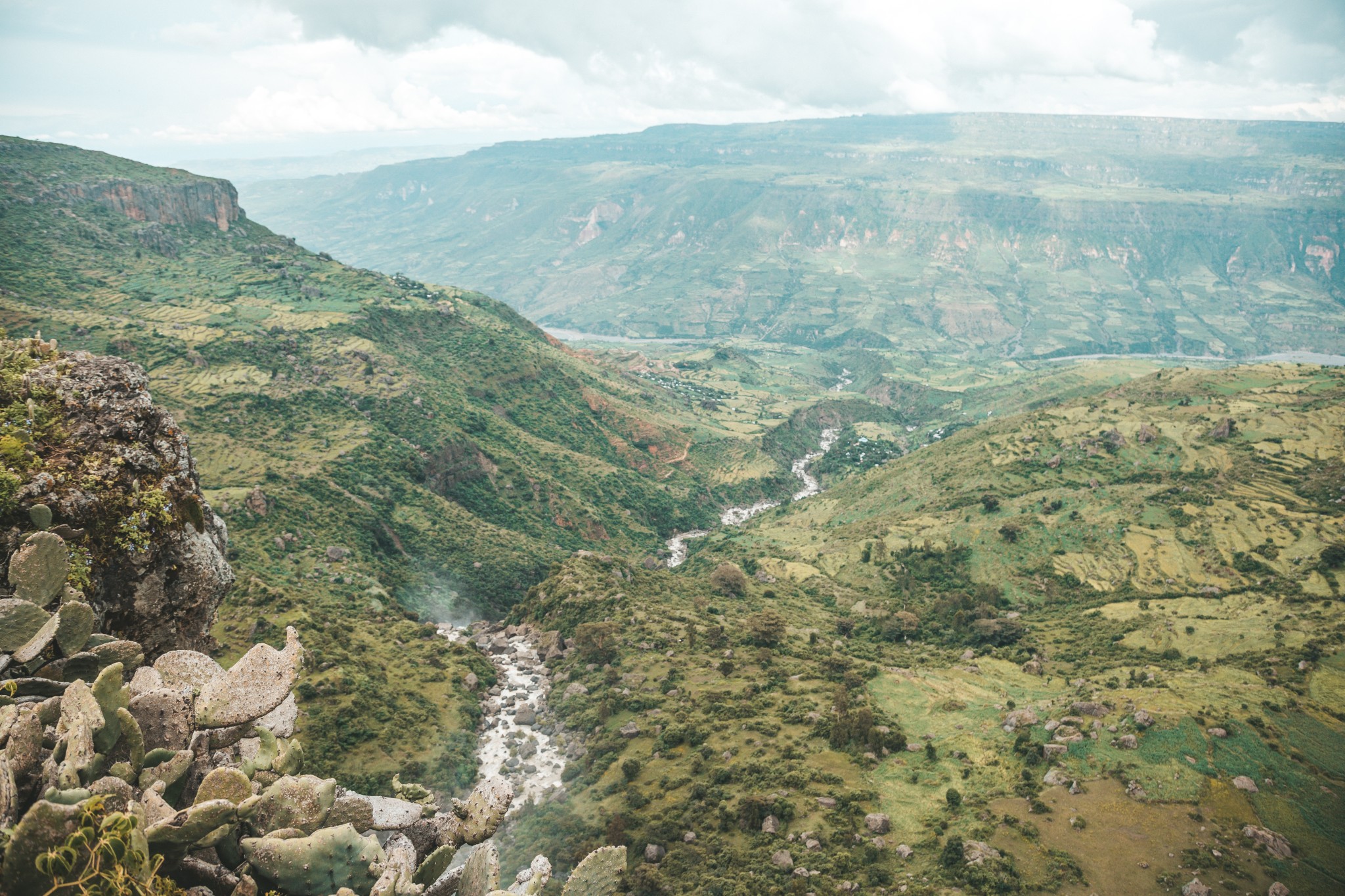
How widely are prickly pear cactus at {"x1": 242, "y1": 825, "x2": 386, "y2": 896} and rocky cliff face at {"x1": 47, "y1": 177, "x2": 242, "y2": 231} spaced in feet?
607

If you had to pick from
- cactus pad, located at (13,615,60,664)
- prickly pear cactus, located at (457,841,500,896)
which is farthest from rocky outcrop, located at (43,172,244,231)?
prickly pear cactus, located at (457,841,500,896)

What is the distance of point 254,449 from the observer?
9331 cm

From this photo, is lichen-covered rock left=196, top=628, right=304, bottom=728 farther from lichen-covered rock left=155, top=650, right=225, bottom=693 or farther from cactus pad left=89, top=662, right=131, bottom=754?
cactus pad left=89, top=662, right=131, bottom=754

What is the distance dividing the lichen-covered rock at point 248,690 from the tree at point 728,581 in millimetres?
90973

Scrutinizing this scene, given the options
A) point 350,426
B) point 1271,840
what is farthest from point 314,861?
point 350,426

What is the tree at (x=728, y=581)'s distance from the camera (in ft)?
332

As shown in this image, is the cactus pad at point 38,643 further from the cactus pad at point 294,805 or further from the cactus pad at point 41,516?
the cactus pad at point 41,516

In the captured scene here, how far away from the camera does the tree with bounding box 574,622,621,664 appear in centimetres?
7325

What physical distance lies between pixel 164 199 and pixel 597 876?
192 m

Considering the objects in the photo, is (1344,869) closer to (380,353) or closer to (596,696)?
(596,696)

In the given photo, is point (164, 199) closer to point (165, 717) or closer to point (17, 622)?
point (17, 622)

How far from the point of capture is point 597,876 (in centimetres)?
1200

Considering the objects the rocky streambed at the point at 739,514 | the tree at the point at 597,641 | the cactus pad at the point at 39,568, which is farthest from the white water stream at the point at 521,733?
the rocky streambed at the point at 739,514

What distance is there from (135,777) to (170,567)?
1331 cm
